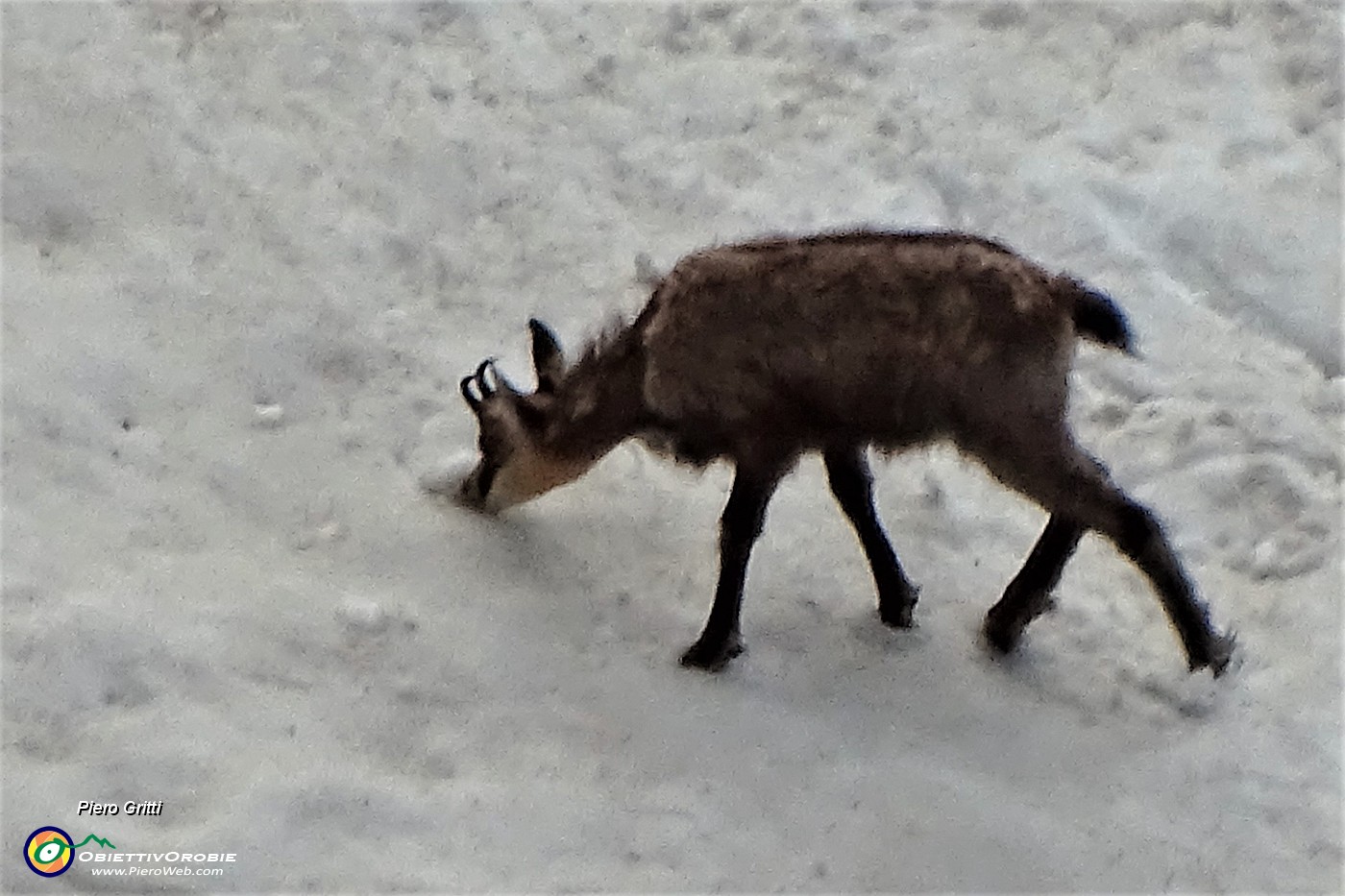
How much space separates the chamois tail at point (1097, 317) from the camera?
8.71ft

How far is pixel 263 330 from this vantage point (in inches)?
136

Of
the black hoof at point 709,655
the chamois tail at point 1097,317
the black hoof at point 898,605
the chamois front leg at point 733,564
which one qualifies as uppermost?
the chamois tail at point 1097,317

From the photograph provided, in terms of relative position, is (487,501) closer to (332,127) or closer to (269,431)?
(269,431)

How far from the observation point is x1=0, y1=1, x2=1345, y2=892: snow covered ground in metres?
2.54

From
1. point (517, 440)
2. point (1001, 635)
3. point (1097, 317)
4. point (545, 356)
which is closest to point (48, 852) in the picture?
point (517, 440)

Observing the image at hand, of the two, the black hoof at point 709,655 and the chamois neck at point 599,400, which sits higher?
the chamois neck at point 599,400

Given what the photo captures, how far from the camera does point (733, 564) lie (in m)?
2.87

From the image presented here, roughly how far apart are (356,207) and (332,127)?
372 millimetres

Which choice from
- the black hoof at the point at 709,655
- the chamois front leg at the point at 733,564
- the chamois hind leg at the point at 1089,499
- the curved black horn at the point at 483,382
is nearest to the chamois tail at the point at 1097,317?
the chamois hind leg at the point at 1089,499

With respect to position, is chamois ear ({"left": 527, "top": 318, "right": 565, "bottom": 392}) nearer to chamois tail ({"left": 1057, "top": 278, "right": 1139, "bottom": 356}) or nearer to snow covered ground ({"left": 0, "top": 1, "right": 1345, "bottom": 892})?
snow covered ground ({"left": 0, "top": 1, "right": 1345, "bottom": 892})

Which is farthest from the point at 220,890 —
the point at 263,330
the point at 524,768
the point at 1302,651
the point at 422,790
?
the point at 1302,651

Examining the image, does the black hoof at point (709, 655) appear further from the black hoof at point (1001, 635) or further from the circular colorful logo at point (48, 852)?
the circular colorful logo at point (48, 852)

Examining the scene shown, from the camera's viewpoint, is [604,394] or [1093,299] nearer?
[1093,299]

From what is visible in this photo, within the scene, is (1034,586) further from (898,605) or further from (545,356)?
(545,356)
